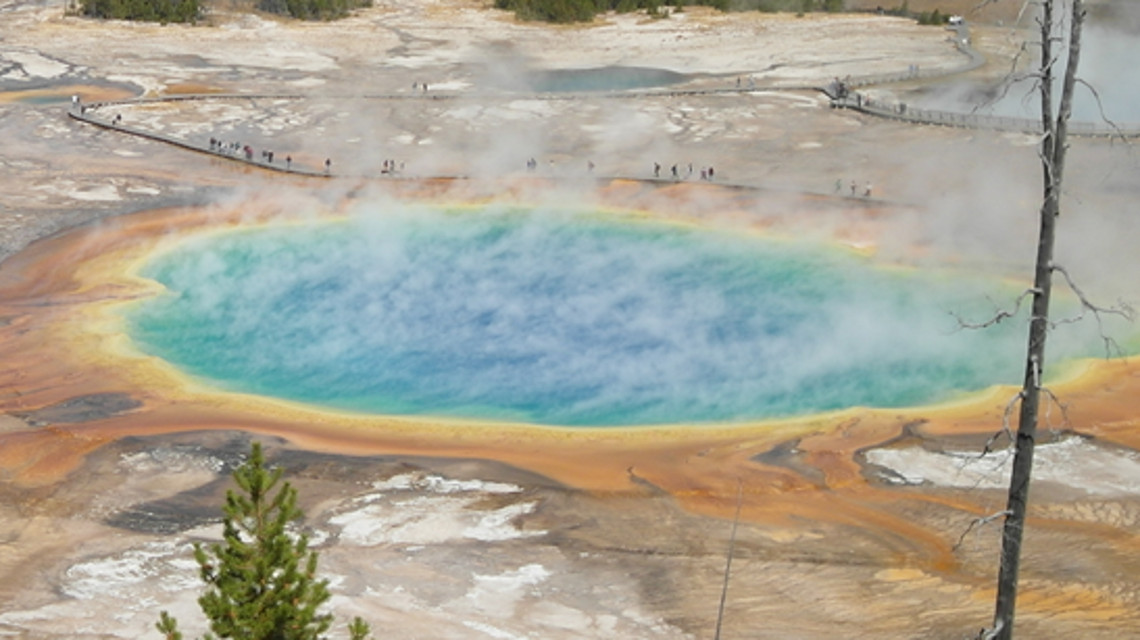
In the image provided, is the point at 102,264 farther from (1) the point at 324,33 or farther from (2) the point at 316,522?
(1) the point at 324,33

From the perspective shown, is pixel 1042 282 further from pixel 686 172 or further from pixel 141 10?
pixel 141 10

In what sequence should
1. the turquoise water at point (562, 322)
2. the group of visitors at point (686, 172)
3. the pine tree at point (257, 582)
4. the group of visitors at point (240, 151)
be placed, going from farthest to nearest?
the group of visitors at point (240, 151) < the group of visitors at point (686, 172) < the turquoise water at point (562, 322) < the pine tree at point (257, 582)

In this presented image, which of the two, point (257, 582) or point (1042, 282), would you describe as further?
point (257, 582)

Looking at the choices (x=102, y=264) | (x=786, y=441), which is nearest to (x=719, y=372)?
(x=786, y=441)

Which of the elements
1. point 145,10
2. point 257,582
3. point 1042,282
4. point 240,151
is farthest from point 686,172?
point 145,10

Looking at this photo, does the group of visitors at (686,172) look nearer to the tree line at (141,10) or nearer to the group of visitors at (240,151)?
the group of visitors at (240,151)

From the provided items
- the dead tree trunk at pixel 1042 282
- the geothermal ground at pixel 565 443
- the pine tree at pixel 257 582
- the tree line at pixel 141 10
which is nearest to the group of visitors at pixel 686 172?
the geothermal ground at pixel 565 443
